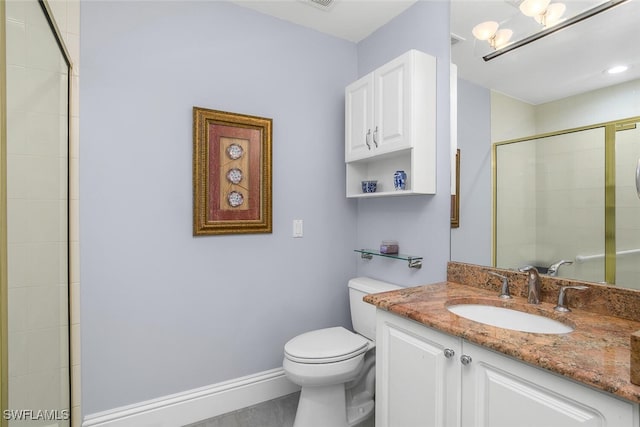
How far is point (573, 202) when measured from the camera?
1265mm

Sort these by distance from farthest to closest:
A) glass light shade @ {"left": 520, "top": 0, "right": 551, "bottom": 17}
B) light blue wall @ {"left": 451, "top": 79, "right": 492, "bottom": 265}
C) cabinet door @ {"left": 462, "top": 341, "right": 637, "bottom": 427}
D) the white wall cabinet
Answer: the white wall cabinet
light blue wall @ {"left": 451, "top": 79, "right": 492, "bottom": 265}
glass light shade @ {"left": 520, "top": 0, "right": 551, "bottom": 17}
cabinet door @ {"left": 462, "top": 341, "right": 637, "bottom": 427}

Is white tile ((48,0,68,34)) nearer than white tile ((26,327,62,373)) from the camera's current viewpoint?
No

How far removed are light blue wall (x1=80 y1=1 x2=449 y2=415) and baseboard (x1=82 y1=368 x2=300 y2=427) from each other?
0.05m

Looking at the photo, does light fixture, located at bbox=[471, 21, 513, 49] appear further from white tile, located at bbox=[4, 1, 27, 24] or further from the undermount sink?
white tile, located at bbox=[4, 1, 27, 24]

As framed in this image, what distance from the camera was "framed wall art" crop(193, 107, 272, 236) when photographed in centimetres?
183

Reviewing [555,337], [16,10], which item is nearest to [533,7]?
[555,337]

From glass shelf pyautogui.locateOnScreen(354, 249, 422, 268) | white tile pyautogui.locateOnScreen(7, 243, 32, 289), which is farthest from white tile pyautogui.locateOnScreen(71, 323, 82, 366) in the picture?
glass shelf pyautogui.locateOnScreen(354, 249, 422, 268)

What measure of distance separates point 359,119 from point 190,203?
3.77 feet

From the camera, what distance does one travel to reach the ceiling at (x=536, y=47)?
116 cm

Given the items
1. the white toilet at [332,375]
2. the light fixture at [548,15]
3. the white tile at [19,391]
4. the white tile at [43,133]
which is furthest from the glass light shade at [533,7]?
the white tile at [19,391]

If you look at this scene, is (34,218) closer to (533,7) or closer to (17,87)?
(17,87)

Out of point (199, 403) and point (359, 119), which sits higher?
point (359, 119)

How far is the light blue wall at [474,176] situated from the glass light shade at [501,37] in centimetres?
19

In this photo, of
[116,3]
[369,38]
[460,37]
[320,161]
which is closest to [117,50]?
[116,3]
